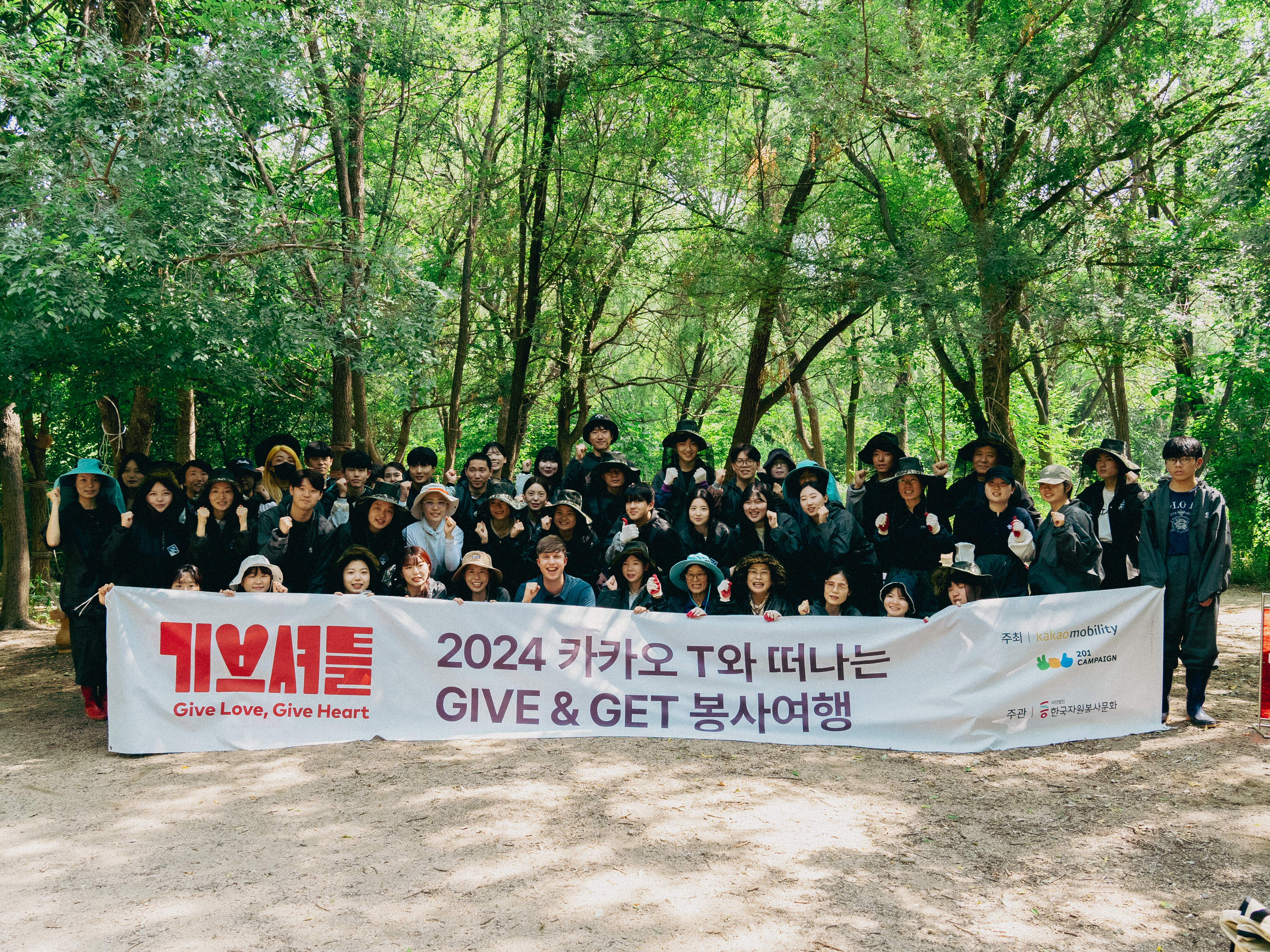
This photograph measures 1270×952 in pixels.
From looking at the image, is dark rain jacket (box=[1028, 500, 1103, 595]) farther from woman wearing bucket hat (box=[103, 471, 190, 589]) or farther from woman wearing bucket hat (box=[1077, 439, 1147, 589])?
woman wearing bucket hat (box=[103, 471, 190, 589])

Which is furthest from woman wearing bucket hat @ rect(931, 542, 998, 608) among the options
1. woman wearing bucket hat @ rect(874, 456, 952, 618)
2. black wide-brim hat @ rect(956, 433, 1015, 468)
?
black wide-brim hat @ rect(956, 433, 1015, 468)

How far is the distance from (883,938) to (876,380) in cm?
1217

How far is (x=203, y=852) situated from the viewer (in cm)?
445

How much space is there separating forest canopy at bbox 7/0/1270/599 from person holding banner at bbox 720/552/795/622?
137 inches

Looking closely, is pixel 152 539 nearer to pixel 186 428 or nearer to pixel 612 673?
pixel 612 673

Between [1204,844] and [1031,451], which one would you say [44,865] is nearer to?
[1204,844]

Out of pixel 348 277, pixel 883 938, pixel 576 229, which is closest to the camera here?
pixel 883 938

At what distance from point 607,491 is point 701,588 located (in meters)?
1.95

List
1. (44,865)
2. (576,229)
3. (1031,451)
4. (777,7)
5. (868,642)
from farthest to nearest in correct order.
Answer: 1. (1031,451)
2. (576,229)
3. (777,7)
4. (868,642)
5. (44,865)

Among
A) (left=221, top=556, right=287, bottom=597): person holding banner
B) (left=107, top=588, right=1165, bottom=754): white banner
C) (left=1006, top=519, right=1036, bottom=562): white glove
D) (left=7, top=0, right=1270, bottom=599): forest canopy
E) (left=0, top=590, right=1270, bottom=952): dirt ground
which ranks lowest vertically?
(left=0, top=590, right=1270, bottom=952): dirt ground

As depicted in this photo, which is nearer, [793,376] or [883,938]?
→ [883,938]

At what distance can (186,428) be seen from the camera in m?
11.2

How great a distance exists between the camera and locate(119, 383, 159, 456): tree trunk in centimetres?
977

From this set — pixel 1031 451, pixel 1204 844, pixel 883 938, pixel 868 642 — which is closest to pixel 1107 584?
pixel 868 642
